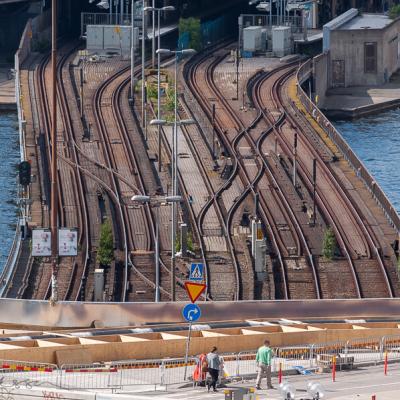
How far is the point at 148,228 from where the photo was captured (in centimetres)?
7600

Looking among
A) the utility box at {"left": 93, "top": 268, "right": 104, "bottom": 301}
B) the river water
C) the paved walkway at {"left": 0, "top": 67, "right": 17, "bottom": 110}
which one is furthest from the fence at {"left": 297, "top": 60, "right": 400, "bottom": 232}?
the paved walkway at {"left": 0, "top": 67, "right": 17, "bottom": 110}

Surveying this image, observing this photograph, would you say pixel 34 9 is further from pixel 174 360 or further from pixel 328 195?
pixel 174 360

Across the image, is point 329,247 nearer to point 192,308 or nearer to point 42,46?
point 192,308

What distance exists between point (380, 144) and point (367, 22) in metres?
24.2

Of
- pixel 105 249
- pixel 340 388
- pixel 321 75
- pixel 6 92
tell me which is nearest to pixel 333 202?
pixel 105 249

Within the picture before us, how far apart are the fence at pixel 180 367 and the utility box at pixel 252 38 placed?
256ft

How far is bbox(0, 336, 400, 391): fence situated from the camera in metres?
39.6

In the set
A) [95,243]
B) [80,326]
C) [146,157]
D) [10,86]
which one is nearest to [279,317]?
[80,326]

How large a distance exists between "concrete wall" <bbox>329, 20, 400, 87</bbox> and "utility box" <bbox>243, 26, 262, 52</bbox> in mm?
5544

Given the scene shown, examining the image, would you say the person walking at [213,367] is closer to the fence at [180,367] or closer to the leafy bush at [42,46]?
the fence at [180,367]

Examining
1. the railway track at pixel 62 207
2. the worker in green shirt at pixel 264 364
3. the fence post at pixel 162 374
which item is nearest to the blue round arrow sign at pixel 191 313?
the fence post at pixel 162 374

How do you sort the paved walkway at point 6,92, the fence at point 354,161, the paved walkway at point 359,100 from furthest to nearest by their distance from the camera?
the paved walkway at point 359,100 < the paved walkway at point 6,92 < the fence at point 354,161

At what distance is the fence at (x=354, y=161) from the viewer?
251 feet

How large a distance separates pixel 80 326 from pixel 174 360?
29.7 ft
